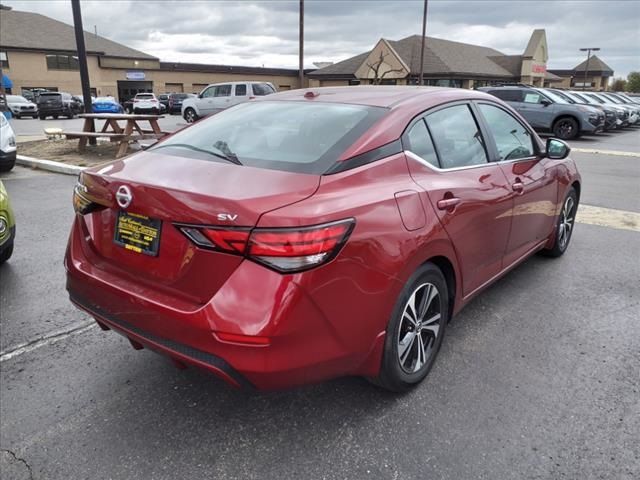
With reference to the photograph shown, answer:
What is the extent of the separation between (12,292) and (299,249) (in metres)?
3.18

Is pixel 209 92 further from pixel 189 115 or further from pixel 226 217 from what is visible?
pixel 226 217

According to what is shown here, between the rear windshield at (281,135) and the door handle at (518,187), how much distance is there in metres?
1.29

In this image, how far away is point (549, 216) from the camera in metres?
4.33

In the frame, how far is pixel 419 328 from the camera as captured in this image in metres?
2.74

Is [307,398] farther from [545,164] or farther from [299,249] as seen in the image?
[545,164]

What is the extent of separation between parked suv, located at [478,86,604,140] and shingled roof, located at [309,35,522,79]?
2166 cm

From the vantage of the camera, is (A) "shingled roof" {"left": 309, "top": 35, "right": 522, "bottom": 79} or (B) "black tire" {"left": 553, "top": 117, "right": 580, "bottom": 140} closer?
(B) "black tire" {"left": 553, "top": 117, "right": 580, "bottom": 140}

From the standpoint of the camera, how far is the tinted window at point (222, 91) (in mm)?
25358

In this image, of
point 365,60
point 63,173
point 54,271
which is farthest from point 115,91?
point 54,271

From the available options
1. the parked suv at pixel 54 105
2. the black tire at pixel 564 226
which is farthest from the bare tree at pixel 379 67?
the black tire at pixel 564 226

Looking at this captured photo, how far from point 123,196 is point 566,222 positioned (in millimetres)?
4297

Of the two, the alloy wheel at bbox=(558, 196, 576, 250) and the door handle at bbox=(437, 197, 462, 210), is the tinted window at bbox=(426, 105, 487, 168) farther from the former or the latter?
the alloy wheel at bbox=(558, 196, 576, 250)

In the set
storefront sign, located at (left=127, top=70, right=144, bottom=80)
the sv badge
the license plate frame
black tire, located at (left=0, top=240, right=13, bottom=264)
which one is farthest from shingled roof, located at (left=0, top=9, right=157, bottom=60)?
the sv badge

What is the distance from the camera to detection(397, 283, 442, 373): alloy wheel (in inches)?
103
